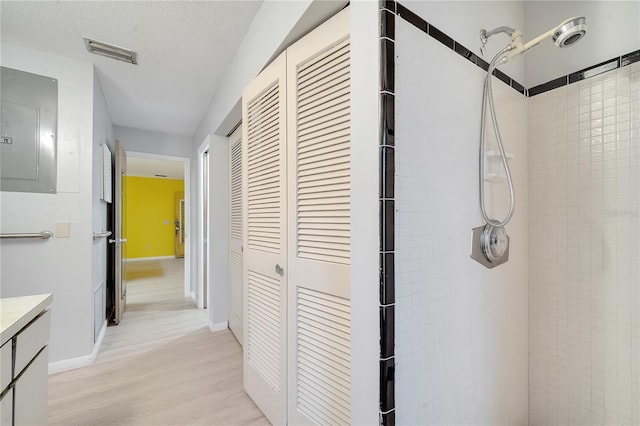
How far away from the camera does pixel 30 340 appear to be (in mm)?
972

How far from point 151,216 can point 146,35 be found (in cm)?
710

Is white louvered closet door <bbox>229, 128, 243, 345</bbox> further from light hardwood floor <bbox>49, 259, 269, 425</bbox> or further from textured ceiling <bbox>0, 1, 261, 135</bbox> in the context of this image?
textured ceiling <bbox>0, 1, 261, 135</bbox>

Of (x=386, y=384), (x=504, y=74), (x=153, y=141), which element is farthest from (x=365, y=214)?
(x=153, y=141)

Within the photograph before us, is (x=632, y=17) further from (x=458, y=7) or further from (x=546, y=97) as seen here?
(x=458, y=7)

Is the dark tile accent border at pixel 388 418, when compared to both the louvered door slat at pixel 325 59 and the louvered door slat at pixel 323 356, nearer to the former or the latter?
the louvered door slat at pixel 323 356

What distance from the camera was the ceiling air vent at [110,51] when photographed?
1.95 meters

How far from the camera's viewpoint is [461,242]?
3.37 feet

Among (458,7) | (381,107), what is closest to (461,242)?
(381,107)

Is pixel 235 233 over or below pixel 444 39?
below

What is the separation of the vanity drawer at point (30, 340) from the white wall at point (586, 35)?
2.35m

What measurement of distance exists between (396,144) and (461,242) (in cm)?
48

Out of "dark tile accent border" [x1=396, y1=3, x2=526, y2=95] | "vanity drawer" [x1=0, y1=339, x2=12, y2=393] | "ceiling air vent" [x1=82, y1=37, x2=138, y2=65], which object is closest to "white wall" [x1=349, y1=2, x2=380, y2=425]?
"dark tile accent border" [x1=396, y1=3, x2=526, y2=95]

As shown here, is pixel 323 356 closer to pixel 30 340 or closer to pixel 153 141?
pixel 30 340

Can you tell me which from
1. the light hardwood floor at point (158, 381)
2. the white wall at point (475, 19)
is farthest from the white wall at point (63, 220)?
the white wall at point (475, 19)
